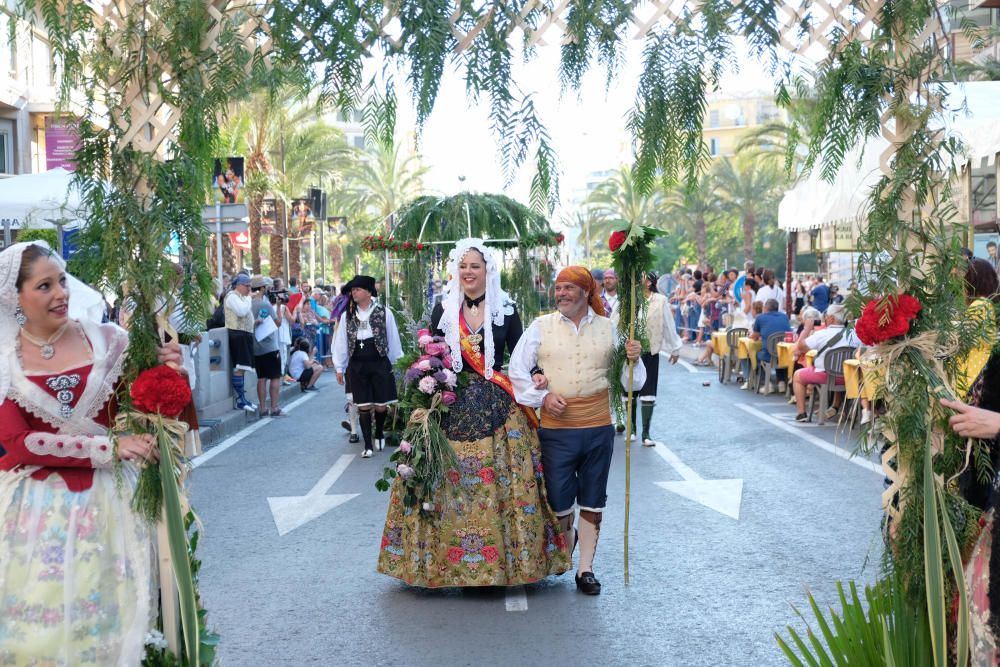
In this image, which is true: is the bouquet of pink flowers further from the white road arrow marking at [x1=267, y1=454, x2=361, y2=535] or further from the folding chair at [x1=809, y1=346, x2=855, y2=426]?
the folding chair at [x1=809, y1=346, x2=855, y2=426]

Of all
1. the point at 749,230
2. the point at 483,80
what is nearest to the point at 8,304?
the point at 483,80

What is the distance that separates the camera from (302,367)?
21.4 m

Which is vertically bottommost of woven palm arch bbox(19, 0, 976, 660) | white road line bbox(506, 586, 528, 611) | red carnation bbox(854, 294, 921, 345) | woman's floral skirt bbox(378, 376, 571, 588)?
white road line bbox(506, 586, 528, 611)

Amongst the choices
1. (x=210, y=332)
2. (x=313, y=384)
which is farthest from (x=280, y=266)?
(x=210, y=332)

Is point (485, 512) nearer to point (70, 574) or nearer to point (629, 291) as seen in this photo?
point (629, 291)

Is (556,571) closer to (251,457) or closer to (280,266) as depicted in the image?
(251,457)

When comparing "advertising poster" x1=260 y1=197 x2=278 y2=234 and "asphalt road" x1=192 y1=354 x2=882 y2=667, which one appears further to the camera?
"advertising poster" x1=260 y1=197 x2=278 y2=234

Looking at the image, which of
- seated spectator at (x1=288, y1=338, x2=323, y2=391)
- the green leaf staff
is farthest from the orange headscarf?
seated spectator at (x1=288, y1=338, x2=323, y2=391)

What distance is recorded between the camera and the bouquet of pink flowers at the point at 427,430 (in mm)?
6832

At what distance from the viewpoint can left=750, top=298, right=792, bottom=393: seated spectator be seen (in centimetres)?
1881

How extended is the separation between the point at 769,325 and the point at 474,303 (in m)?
12.3

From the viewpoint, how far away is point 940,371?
4105 millimetres

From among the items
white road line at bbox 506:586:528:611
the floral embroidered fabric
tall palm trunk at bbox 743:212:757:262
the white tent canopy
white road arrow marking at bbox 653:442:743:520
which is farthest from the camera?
tall palm trunk at bbox 743:212:757:262

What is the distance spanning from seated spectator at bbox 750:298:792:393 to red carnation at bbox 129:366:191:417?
612 inches
